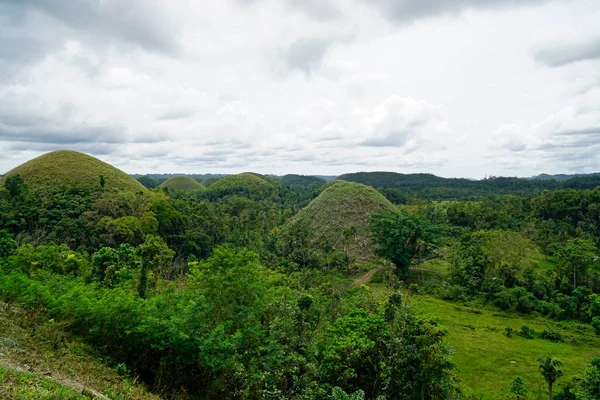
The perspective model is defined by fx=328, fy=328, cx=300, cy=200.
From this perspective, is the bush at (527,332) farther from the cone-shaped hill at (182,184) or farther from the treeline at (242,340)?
the cone-shaped hill at (182,184)

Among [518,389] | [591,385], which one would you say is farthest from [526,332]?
[591,385]

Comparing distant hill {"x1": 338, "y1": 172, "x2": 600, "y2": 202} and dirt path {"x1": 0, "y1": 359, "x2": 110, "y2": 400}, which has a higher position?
distant hill {"x1": 338, "y1": 172, "x2": 600, "y2": 202}

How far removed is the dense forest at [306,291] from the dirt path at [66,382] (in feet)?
5.39

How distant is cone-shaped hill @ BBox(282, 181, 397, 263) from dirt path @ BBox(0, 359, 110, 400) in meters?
35.1

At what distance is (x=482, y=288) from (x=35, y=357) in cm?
3371

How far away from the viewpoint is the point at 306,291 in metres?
15.1

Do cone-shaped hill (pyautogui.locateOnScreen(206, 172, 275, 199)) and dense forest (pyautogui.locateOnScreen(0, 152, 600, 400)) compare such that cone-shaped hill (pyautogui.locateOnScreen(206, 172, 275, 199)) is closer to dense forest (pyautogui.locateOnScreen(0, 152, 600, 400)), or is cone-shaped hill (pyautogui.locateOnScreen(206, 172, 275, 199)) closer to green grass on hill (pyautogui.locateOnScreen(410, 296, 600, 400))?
dense forest (pyautogui.locateOnScreen(0, 152, 600, 400))

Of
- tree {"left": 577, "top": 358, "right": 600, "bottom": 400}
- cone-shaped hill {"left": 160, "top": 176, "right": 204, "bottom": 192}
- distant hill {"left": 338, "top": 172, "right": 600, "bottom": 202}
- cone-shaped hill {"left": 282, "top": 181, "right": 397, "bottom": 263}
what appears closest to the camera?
tree {"left": 577, "top": 358, "right": 600, "bottom": 400}

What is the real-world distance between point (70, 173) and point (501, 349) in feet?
178

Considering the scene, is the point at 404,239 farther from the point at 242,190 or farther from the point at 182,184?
the point at 182,184

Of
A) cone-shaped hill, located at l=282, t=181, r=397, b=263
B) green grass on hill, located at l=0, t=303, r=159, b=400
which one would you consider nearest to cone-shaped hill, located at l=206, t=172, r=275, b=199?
cone-shaped hill, located at l=282, t=181, r=397, b=263

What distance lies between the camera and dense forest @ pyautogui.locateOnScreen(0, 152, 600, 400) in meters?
8.37

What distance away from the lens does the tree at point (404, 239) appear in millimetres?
32875

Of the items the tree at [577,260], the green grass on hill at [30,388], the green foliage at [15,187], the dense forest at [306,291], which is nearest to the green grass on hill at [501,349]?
the dense forest at [306,291]
